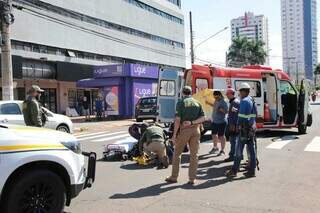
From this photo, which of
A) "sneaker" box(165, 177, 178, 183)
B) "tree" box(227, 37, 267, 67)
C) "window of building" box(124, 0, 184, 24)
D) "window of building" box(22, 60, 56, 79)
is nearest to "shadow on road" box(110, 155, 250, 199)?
"sneaker" box(165, 177, 178, 183)

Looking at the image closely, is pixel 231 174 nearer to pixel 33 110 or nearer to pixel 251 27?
pixel 33 110

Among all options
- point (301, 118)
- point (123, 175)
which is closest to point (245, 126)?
point (123, 175)

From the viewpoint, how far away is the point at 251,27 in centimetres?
9312

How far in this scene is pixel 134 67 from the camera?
35156 mm

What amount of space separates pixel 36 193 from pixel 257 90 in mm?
13189

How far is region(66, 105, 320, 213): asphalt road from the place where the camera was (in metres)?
7.08

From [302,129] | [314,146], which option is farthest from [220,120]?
[302,129]

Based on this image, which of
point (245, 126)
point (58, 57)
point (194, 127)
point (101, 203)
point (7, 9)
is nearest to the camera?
point (101, 203)

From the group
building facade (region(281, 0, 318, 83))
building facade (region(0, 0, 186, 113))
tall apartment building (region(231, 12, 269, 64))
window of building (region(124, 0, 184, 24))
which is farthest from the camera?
building facade (region(281, 0, 318, 83))

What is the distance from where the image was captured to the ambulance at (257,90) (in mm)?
16516

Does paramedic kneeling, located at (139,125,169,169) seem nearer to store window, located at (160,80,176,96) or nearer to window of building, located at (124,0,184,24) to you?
store window, located at (160,80,176,96)

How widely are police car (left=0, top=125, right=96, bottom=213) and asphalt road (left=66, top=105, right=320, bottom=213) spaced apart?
91 cm

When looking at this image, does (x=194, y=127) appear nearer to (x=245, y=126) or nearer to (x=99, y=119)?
(x=245, y=126)

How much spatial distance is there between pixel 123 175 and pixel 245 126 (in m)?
2.58
